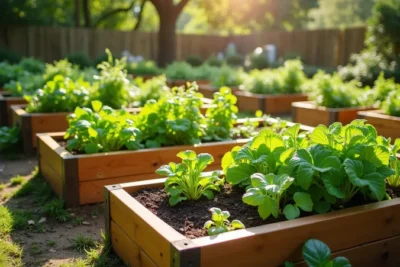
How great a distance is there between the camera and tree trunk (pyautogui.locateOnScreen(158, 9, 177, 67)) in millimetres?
14945

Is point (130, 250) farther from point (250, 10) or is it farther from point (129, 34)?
point (250, 10)

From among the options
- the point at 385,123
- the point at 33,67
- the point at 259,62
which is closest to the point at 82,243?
the point at 385,123

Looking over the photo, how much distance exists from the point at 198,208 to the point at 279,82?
245 inches

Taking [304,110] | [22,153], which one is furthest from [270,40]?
[22,153]

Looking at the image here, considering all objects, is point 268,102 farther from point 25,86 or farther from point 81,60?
point 81,60

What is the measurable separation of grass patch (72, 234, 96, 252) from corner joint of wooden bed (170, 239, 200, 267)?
49.2 inches

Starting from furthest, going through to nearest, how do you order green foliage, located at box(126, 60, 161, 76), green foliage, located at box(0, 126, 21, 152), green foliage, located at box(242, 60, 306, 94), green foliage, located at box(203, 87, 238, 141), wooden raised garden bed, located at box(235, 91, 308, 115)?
green foliage, located at box(126, 60, 161, 76)
green foliage, located at box(242, 60, 306, 94)
wooden raised garden bed, located at box(235, 91, 308, 115)
green foliage, located at box(0, 126, 21, 152)
green foliage, located at box(203, 87, 238, 141)

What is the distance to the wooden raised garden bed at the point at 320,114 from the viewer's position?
20.5ft

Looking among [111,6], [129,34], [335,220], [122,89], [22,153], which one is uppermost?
[111,6]

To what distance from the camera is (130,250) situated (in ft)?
8.88

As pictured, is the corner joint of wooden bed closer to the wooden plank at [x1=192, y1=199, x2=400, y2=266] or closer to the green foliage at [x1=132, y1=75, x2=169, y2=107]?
the wooden plank at [x1=192, y1=199, x2=400, y2=266]

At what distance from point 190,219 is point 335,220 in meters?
0.80

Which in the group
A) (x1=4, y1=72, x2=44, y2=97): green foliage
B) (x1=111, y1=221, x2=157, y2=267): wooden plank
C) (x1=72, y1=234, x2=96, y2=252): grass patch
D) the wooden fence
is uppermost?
the wooden fence

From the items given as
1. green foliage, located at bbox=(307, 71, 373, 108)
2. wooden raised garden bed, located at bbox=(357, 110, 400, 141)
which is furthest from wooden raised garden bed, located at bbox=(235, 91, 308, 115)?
wooden raised garden bed, located at bbox=(357, 110, 400, 141)
